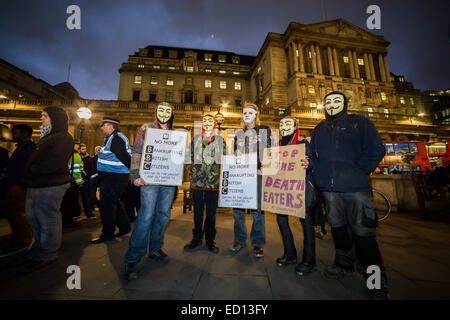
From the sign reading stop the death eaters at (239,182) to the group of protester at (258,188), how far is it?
0.18 meters

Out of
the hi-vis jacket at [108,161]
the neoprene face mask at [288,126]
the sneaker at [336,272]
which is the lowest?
the sneaker at [336,272]

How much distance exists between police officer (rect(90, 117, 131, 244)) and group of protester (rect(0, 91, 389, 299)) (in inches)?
1.8

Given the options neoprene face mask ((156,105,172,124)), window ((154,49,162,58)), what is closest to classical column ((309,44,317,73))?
window ((154,49,162,58))

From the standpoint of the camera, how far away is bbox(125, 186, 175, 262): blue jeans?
7.69 ft

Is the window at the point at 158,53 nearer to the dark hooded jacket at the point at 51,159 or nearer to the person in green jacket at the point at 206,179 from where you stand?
the dark hooded jacket at the point at 51,159

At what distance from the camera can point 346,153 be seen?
225cm

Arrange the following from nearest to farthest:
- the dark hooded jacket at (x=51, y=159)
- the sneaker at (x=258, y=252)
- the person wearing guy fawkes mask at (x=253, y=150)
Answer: the dark hooded jacket at (x=51, y=159)
the sneaker at (x=258, y=252)
the person wearing guy fawkes mask at (x=253, y=150)

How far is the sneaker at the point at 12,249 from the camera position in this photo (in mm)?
2805

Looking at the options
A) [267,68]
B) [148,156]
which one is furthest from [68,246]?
[267,68]

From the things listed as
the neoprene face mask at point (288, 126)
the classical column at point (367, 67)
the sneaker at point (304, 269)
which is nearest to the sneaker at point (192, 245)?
the sneaker at point (304, 269)

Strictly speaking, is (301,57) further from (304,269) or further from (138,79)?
(304,269)

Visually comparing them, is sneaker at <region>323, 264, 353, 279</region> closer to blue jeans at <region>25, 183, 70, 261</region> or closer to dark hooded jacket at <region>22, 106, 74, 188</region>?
blue jeans at <region>25, 183, 70, 261</region>

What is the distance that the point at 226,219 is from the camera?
210 inches

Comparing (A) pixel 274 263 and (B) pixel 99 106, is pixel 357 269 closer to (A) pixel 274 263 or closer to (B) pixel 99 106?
(A) pixel 274 263
